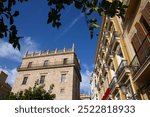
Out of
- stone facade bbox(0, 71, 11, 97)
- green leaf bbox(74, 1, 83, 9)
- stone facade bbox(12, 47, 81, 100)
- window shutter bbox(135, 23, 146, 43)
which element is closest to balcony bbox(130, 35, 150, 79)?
window shutter bbox(135, 23, 146, 43)

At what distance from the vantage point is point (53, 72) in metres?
31.9

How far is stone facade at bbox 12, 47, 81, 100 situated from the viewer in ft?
97.2

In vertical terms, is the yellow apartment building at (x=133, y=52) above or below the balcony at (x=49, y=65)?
below

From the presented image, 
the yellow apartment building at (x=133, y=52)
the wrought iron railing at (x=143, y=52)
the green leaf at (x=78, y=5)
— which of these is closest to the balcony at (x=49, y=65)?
the yellow apartment building at (x=133, y=52)

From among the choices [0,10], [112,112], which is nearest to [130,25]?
[112,112]

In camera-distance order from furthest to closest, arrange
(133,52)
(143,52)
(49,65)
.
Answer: (49,65) → (133,52) → (143,52)

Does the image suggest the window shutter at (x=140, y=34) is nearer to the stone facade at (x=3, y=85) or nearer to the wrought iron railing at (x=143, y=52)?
the wrought iron railing at (x=143, y=52)

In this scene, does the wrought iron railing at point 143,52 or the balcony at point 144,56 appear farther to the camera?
the wrought iron railing at point 143,52

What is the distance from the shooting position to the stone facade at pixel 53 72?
2962cm

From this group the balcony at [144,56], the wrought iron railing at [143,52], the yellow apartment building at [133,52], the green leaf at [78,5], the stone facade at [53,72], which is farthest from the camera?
the stone facade at [53,72]

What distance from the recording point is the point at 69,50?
35531mm

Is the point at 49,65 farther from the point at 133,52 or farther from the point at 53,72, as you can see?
the point at 133,52

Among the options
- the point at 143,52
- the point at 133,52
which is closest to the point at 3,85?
the point at 133,52

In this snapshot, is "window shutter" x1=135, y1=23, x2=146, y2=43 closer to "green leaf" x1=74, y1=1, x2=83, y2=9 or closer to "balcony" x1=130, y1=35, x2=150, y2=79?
"balcony" x1=130, y1=35, x2=150, y2=79
